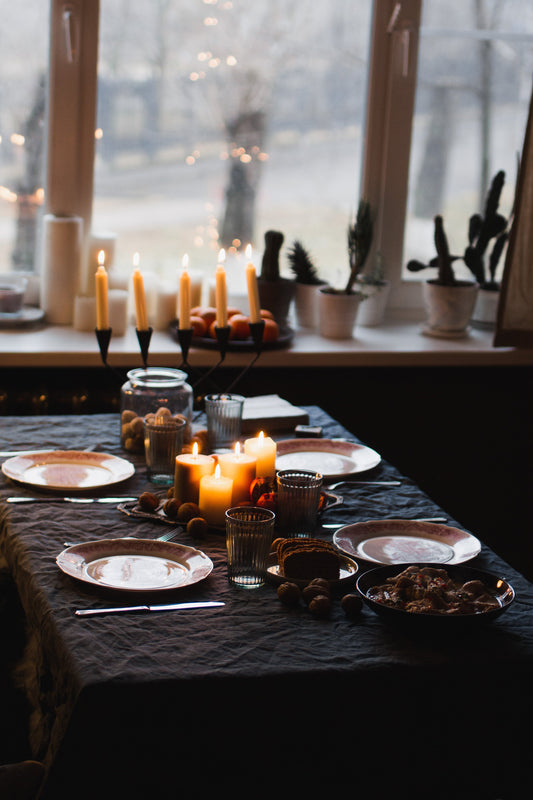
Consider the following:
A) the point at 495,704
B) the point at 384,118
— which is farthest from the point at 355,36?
the point at 495,704

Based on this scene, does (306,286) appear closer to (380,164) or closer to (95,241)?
(380,164)

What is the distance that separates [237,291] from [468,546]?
1709mm

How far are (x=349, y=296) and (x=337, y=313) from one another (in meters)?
0.07

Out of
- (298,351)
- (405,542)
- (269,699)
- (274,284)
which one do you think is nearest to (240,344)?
(298,351)

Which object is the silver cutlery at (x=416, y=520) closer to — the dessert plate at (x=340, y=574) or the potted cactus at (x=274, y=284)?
the dessert plate at (x=340, y=574)

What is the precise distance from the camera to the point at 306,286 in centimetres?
292

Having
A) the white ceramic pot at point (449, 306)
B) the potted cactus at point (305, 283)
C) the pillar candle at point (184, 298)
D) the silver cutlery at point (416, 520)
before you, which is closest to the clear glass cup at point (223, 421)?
the pillar candle at point (184, 298)

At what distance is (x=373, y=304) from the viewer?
3.00 metres

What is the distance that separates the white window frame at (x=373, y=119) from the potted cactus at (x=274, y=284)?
0.41 metres

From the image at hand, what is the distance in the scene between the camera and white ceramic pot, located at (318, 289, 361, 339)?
277 centimetres

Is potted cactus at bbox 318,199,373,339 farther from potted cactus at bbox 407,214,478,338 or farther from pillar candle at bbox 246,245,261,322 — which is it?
pillar candle at bbox 246,245,261,322

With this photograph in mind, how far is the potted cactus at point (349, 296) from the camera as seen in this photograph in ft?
9.10

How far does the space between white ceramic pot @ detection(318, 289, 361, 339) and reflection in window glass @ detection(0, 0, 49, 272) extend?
886 millimetres

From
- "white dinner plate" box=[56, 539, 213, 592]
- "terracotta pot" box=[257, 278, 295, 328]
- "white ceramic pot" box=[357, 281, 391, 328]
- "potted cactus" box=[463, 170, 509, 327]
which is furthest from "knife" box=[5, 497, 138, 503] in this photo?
"potted cactus" box=[463, 170, 509, 327]
